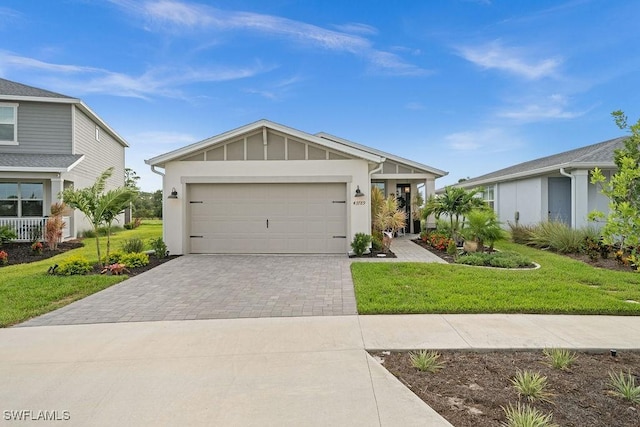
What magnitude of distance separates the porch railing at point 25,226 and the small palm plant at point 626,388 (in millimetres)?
17868

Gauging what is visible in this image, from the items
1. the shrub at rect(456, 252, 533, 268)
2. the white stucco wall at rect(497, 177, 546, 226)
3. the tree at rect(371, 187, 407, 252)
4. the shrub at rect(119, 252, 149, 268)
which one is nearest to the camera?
the shrub at rect(456, 252, 533, 268)

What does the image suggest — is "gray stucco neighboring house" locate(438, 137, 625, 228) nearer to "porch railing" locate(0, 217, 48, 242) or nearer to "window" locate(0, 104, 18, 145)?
"porch railing" locate(0, 217, 48, 242)

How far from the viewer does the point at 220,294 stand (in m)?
6.67

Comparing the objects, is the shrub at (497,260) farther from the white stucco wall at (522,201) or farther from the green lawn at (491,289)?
the white stucco wall at (522,201)

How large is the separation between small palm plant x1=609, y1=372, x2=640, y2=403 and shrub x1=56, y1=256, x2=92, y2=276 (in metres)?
9.99

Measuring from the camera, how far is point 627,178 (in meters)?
3.34

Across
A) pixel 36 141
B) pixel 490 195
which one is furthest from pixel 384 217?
pixel 36 141

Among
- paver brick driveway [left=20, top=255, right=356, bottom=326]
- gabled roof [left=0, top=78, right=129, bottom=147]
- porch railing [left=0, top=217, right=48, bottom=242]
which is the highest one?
gabled roof [left=0, top=78, right=129, bottom=147]

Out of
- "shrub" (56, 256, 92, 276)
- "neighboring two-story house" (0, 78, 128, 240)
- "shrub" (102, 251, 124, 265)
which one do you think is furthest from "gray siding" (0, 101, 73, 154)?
"shrub" (56, 256, 92, 276)

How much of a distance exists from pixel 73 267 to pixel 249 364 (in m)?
7.16

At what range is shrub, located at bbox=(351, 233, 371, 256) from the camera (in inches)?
438

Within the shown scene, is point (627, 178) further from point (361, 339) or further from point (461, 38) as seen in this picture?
point (461, 38)

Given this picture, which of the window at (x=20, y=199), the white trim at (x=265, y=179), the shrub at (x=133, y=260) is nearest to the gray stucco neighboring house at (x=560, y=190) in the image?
the white trim at (x=265, y=179)

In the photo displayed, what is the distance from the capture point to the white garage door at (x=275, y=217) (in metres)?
11.7
